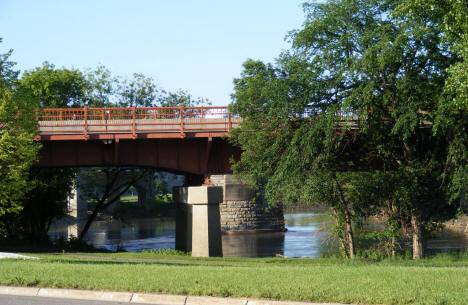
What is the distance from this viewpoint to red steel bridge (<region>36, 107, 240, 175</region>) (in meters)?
26.1

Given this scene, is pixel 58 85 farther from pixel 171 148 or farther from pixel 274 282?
pixel 274 282

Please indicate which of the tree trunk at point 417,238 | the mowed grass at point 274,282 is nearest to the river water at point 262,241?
the tree trunk at point 417,238

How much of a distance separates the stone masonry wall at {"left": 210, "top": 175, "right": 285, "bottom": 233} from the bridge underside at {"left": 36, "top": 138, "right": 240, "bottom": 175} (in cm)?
2208

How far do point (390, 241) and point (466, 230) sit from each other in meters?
19.6

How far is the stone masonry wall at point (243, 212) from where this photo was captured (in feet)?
161

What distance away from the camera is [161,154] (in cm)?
2720

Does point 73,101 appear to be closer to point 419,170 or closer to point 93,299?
point 419,170

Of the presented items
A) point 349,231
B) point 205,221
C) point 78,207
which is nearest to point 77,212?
point 78,207

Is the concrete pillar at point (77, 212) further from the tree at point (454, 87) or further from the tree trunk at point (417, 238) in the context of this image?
the tree at point (454, 87)

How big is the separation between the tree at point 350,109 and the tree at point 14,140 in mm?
8252

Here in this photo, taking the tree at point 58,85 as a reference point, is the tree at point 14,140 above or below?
below

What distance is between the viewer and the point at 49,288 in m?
10.1

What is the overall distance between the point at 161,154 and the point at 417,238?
12.4 m

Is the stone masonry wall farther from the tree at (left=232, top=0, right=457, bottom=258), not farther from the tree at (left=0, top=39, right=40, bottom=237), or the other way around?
the tree at (left=0, top=39, right=40, bottom=237)
